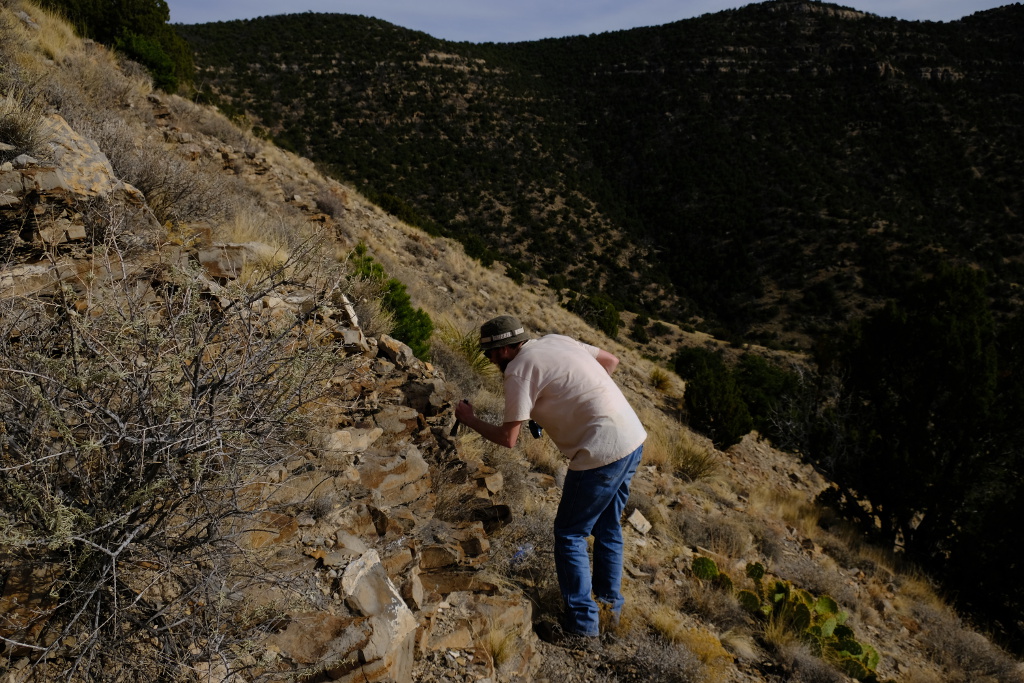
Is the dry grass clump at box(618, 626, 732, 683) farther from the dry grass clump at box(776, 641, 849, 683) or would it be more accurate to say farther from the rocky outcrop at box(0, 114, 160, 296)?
the rocky outcrop at box(0, 114, 160, 296)

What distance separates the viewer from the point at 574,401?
2939 millimetres

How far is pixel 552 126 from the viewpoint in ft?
157

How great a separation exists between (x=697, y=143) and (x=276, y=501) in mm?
48849

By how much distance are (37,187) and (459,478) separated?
363cm

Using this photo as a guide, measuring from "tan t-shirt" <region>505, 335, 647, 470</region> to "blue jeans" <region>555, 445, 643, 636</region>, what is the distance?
0.30 ft

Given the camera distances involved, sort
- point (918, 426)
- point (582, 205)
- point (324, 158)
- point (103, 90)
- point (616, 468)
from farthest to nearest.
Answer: point (582, 205)
point (324, 158)
point (918, 426)
point (103, 90)
point (616, 468)

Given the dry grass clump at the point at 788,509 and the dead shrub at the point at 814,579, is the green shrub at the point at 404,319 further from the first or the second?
the dry grass clump at the point at 788,509

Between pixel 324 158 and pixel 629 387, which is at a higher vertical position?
pixel 324 158

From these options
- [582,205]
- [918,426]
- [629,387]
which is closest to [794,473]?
[918,426]

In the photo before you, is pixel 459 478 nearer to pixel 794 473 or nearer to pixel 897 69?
pixel 794 473

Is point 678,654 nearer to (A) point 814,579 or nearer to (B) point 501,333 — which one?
(B) point 501,333

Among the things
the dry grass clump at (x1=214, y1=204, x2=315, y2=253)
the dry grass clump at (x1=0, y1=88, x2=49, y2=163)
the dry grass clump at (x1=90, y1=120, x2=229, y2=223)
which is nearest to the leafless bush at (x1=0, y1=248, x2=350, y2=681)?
the dry grass clump at (x1=0, y1=88, x2=49, y2=163)

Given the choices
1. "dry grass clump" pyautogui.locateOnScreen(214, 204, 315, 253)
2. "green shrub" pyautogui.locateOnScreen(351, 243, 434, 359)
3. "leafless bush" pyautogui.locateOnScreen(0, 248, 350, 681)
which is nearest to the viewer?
"leafless bush" pyautogui.locateOnScreen(0, 248, 350, 681)

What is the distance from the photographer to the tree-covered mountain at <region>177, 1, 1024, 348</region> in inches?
1371
